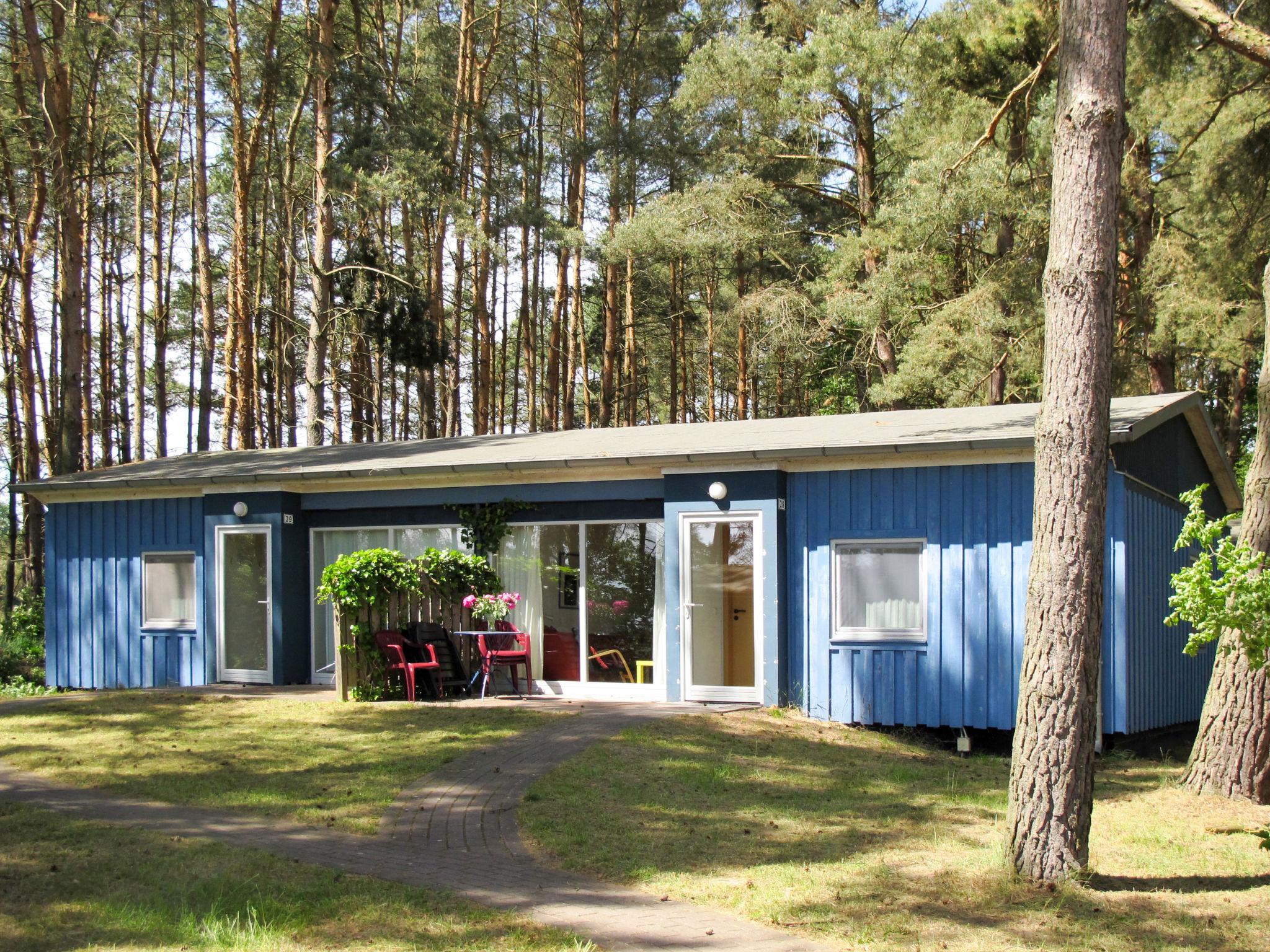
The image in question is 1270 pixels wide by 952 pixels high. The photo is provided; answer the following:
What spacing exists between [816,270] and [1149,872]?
20.4m

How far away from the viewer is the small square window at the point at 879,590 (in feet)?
39.6

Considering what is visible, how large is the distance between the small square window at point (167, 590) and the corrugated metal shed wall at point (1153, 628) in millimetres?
11544

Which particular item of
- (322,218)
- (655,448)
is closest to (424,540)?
(655,448)

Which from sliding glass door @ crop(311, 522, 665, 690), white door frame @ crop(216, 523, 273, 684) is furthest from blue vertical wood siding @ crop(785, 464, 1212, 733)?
white door frame @ crop(216, 523, 273, 684)

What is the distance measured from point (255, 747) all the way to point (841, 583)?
6033 millimetres

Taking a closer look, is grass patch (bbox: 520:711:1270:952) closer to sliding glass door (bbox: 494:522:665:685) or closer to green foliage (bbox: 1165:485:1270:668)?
green foliage (bbox: 1165:485:1270:668)

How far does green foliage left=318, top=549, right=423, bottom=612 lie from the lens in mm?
12805

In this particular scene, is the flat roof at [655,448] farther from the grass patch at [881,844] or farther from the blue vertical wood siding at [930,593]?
the grass patch at [881,844]

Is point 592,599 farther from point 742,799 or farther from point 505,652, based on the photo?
point 742,799

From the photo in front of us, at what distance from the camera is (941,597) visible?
467 inches

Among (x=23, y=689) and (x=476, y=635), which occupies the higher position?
(x=476, y=635)

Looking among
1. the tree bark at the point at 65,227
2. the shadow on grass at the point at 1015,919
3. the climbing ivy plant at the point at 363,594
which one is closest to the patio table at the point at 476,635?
the climbing ivy plant at the point at 363,594

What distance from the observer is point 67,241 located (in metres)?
19.0

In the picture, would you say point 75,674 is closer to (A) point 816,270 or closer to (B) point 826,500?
(B) point 826,500
